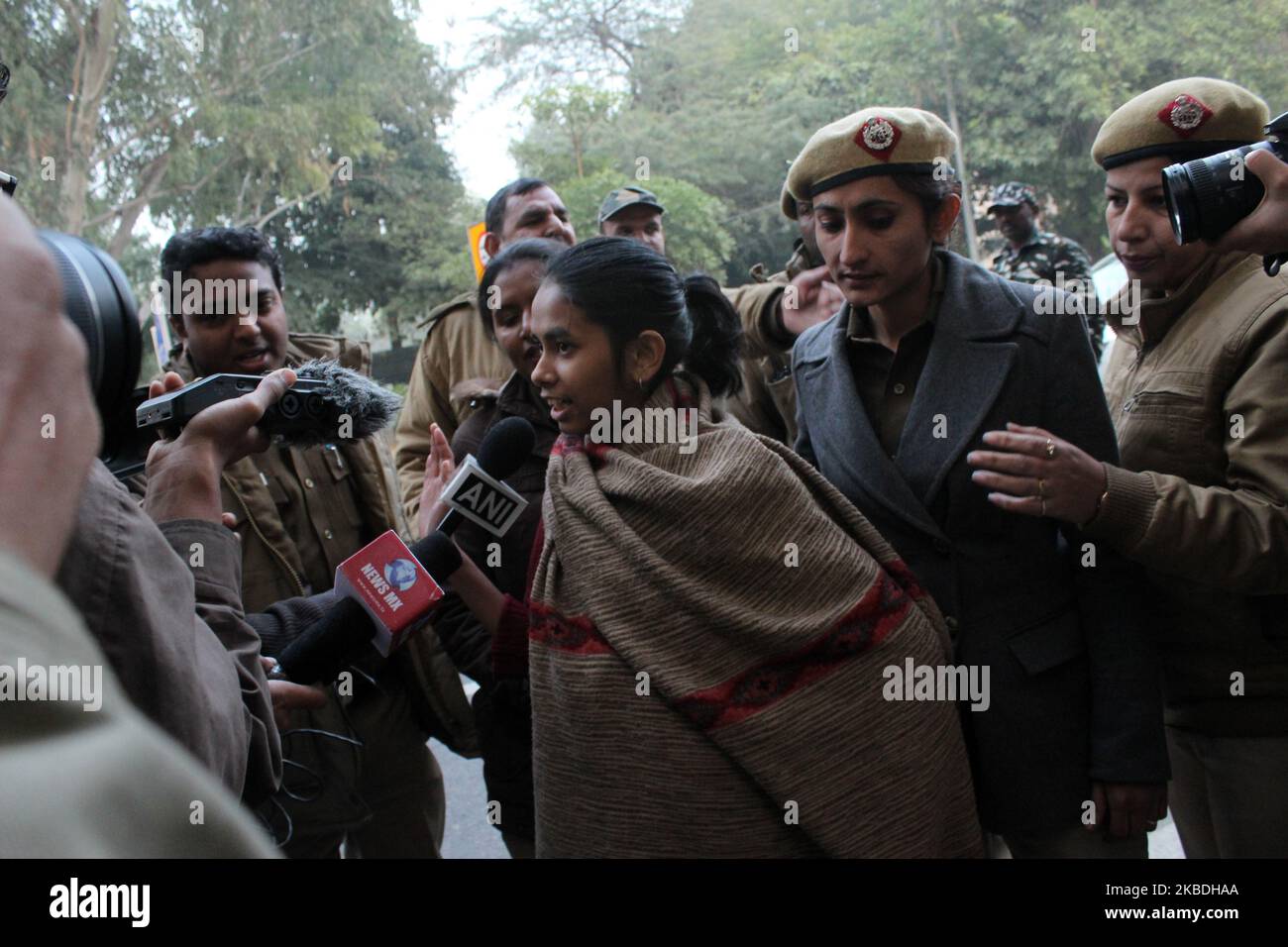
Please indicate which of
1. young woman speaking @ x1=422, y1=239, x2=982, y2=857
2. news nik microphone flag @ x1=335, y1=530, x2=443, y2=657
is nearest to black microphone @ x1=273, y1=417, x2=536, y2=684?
news nik microphone flag @ x1=335, y1=530, x2=443, y2=657

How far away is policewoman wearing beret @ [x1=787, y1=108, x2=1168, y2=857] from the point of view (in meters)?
1.83

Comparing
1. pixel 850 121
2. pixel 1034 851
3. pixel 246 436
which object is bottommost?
pixel 1034 851

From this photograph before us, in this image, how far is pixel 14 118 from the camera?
11312mm

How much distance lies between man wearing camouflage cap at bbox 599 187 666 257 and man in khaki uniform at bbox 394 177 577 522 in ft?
0.75

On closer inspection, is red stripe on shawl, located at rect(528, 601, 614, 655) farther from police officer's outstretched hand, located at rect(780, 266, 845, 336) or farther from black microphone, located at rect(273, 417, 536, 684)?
police officer's outstretched hand, located at rect(780, 266, 845, 336)

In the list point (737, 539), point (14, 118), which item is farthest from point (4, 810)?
point (14, 118)

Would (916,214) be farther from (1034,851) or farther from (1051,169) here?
(1051,169)

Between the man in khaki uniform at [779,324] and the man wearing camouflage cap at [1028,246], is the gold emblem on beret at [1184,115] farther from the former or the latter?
the man wearing camouflage cap at [1028,246]

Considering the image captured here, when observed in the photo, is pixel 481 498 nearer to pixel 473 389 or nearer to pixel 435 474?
pixel 435 474

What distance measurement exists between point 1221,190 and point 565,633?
127 cm

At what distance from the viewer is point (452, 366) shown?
319 cm

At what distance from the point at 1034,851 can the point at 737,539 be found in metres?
0.77

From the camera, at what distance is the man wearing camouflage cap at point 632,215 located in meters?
3.68
